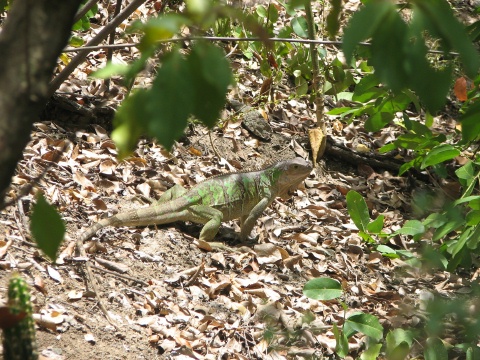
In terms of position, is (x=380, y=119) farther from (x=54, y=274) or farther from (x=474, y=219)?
(x=54, y=274)

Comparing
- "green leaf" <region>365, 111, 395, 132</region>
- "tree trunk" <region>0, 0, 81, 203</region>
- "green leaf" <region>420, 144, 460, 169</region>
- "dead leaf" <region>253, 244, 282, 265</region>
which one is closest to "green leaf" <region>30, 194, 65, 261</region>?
"tree trunk" <region>0, 0, 81, 203</region>

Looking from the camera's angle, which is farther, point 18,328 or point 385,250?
point 385,250

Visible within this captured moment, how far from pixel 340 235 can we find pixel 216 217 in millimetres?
1688

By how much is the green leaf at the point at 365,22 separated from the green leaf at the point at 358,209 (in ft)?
19.4

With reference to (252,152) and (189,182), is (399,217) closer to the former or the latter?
(252,152)

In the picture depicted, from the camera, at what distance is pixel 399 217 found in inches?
346

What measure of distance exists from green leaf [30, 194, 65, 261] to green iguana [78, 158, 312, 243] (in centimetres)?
482

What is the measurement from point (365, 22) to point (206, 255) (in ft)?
18.5

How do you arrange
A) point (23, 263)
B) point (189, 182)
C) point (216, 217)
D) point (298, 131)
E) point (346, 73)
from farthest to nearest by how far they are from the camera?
point (298, 131) < point (346, 73) < point (189, 182) < point (216, 217) < point (23, 263)

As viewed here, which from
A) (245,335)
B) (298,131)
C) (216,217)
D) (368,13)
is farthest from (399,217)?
(368,13)

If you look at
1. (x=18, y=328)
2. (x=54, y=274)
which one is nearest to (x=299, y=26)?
(x=54, y=274)

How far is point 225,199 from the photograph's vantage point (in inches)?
301

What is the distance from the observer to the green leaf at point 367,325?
4510 millimetres

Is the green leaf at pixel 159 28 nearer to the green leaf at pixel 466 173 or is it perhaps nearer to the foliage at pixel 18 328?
the foliage at pixel 18 328
